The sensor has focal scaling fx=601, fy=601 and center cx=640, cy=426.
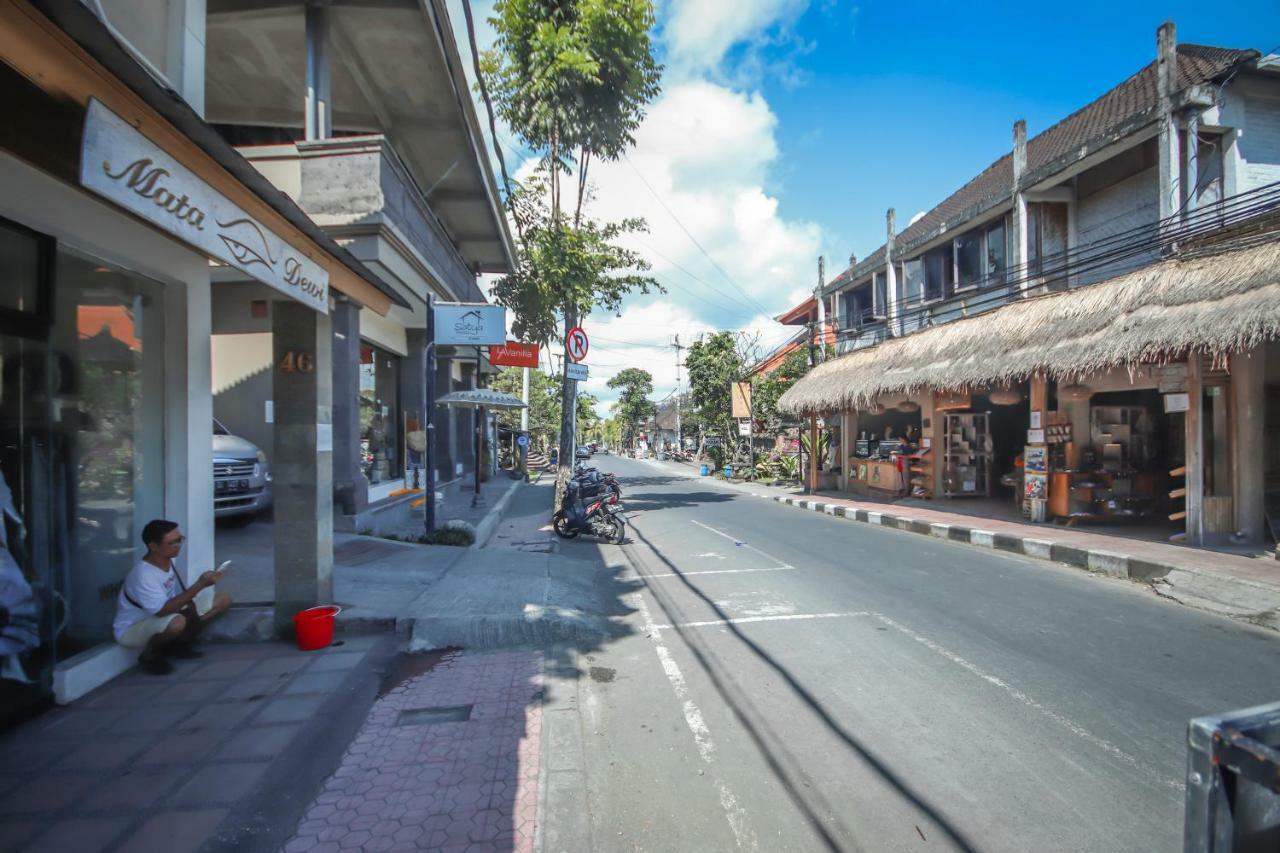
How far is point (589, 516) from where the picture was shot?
1023cm

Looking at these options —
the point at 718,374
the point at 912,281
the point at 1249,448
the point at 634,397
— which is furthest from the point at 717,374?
the point at 634,397

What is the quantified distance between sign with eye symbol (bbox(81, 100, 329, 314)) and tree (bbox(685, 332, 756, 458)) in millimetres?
23407

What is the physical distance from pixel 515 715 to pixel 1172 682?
4447 mm

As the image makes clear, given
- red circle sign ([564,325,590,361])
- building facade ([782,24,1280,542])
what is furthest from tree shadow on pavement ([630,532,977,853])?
building facade ([782,24,1280,542])

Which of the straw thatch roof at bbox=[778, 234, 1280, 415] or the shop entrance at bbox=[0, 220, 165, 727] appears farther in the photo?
the straw thatch roof at bbox=[778, 234, 1280, 415]

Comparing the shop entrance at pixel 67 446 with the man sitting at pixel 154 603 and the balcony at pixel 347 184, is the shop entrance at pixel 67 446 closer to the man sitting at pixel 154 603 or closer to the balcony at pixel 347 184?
the man sitting at pixel 154 603

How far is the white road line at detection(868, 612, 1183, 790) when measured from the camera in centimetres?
302

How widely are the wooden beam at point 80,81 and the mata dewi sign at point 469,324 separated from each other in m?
5.31

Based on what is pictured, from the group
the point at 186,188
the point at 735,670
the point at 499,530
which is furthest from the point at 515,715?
the point at 499,530

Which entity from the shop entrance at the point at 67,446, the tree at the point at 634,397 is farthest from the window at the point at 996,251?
the tree at the point at 634,397

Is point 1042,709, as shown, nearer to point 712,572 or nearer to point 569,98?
point 712,572

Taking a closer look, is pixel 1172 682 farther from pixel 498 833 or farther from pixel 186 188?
pixel 186 188

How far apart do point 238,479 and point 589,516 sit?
5.07 m

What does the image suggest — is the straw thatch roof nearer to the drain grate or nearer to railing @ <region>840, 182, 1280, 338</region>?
railing @ <region>840, 182, 1280, 338</region>
